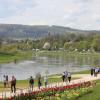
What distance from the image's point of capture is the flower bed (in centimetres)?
3131

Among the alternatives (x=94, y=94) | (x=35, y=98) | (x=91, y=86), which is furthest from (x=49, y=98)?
(x=91, y=86)

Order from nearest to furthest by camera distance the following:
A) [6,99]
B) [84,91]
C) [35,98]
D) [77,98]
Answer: [6,99] → [35,98] → [77,98] → [84,91]

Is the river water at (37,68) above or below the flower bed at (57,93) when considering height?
below

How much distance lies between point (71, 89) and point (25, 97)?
26.3ft

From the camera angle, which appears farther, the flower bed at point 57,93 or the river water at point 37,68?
the river water at point 37,68

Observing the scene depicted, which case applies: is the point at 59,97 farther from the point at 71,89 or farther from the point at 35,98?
the point at 71,89

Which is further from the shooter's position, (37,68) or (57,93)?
(37,68)

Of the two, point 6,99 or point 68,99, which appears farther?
point 68,99

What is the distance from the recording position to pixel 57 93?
34.5m

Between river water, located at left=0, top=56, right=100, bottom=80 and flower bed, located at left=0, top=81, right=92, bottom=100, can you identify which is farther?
river water, located at left=0, top=56, right=100, bottom=80

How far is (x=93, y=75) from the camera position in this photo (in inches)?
2429

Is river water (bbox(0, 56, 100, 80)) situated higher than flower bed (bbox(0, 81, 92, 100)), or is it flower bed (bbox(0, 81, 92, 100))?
flower bed (bbox(0, 81, 92, 100))

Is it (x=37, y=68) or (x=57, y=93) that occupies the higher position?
(x=57, y=93)

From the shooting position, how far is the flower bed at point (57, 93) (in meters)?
31.3
